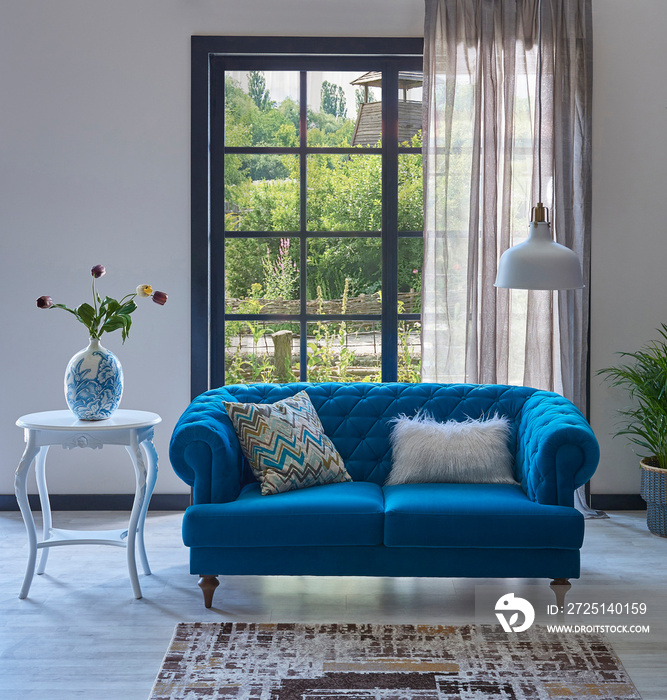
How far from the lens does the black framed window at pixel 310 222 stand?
4172mm

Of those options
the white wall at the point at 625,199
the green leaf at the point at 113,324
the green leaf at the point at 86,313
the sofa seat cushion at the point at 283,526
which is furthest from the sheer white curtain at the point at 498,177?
the green leaf at the point at 86,313

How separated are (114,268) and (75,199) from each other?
423 millimetres

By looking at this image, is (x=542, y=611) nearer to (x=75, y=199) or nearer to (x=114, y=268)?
(x=114, y=268)

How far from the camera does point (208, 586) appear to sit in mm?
2867

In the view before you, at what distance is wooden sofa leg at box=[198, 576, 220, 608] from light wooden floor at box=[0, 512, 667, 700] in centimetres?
4

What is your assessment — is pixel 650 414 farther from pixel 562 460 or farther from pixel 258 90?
pixel 258 90

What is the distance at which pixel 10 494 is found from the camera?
13.7 ft

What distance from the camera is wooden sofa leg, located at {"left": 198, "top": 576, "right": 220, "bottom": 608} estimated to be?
9.40 ft

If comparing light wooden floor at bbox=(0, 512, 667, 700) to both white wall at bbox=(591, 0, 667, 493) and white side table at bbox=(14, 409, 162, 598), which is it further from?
white wall at bbox=(591, 0, 667, 493)

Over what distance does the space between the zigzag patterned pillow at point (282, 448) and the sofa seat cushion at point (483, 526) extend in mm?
424

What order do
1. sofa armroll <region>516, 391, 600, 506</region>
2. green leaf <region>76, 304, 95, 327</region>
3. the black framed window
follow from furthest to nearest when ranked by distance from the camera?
the black framed window → green leaf <region>76, 304, 95, 327</region> → sofa armroll <region>516, 391, 600, 506</region>

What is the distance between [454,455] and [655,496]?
4.24ft

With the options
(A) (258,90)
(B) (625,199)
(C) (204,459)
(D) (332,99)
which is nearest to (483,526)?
(C) (204,459)

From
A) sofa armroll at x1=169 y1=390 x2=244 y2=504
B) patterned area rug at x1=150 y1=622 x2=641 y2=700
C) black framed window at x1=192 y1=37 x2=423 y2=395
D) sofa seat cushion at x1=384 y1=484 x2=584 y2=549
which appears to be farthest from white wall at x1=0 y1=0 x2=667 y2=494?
patterned area rug at x1=150 y1=622 x2=641 y2=700
